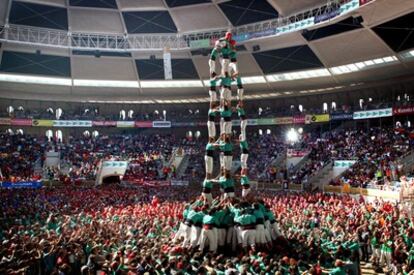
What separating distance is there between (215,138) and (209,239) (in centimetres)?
716

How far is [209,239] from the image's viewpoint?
50.4ft

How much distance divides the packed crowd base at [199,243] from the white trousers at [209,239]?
0.14 feet

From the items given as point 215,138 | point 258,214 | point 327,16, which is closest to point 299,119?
point 327,16

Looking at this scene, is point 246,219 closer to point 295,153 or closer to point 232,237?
point 232,237

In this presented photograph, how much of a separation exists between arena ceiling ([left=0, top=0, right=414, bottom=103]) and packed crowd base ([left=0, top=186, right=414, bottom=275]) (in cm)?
1621

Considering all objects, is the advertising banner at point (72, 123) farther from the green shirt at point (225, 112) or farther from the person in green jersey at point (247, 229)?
the person in green jersey at point (247, 229)

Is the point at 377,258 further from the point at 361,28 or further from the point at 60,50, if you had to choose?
the point at 60,50

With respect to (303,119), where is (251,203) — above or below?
below

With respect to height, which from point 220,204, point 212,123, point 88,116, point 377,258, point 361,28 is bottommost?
point 377,258

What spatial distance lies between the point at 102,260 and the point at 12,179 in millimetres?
27671

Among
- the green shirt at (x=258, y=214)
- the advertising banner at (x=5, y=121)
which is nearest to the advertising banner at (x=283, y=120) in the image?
the advertising banner at (x=5, y=121)

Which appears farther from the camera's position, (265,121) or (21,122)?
(265,121)

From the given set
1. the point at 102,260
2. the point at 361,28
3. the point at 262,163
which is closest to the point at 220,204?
the point at 102,260

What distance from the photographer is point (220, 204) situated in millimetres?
16125
